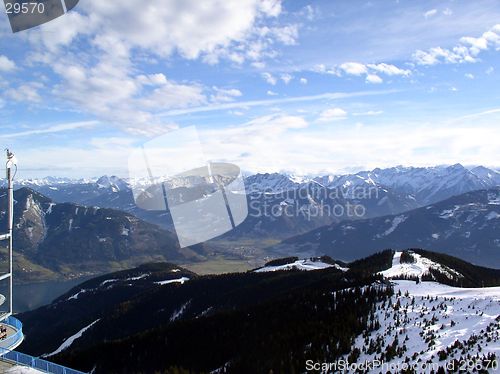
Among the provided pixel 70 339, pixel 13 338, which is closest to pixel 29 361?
pixel 13 338

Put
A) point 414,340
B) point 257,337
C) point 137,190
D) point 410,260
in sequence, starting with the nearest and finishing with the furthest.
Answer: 1. point 137,190
2. point 414,340
3. point 257,337
4. point 410,260

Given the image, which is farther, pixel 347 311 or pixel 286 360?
pixel 347 311

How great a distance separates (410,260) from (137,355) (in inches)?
2225

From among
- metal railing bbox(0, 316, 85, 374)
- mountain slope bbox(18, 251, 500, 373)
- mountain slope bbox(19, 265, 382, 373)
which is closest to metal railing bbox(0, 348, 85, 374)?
metal railing bbox(0, 316, 85, 374)

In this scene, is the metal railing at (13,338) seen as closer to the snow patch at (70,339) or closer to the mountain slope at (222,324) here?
the mountain slope at (222,324)

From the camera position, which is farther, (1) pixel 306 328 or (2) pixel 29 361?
(1) pixel 306 328

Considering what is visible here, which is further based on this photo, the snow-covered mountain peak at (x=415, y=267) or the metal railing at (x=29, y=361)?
the snow-covered mountain peak at (x=415, y=267)

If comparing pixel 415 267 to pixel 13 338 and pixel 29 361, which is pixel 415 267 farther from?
pixel 29 361

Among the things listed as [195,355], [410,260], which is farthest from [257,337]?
[410,260]

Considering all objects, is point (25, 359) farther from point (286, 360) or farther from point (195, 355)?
point (195, 355)

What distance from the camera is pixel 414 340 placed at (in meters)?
39.9

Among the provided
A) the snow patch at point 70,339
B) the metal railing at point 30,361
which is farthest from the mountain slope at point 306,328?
the metal railing at point 30,361

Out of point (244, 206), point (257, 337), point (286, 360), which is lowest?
point (257, 337)

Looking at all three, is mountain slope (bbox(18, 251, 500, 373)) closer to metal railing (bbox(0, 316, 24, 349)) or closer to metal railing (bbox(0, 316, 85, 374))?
metal railing (bbox(0, 316, 24, 349))
